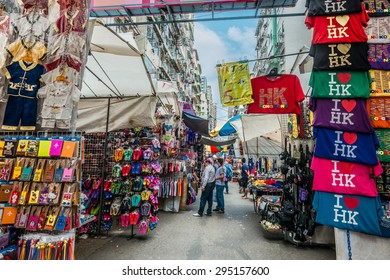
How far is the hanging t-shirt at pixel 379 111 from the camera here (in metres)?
3.62

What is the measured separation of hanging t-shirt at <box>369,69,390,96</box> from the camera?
12.0 feet

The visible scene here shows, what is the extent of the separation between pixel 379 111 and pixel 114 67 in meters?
5.34

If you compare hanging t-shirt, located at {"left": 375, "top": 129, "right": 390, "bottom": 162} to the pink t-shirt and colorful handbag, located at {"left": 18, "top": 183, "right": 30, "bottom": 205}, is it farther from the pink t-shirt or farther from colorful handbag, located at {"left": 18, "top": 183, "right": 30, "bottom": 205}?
colorful handbag, located at {"left": 18, "top": 183, "right": 30, "bottom": 205}

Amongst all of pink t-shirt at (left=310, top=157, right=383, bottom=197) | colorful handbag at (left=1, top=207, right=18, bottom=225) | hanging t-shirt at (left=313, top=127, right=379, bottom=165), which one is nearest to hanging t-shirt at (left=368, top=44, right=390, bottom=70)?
hanging t-shirt at (left=313, top=127, right=379, bottom=165)

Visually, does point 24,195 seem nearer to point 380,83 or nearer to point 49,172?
point 49,172

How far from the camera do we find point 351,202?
3.55 meters

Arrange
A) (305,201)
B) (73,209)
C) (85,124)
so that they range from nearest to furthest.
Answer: (73,209) < (305,201) < (85,124)

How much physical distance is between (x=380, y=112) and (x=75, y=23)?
16.8 ft

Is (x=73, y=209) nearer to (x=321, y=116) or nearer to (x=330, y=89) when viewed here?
(x=321, y=116)

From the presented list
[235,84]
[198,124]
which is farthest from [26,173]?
[198,124]

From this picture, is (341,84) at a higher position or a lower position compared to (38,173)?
higher
